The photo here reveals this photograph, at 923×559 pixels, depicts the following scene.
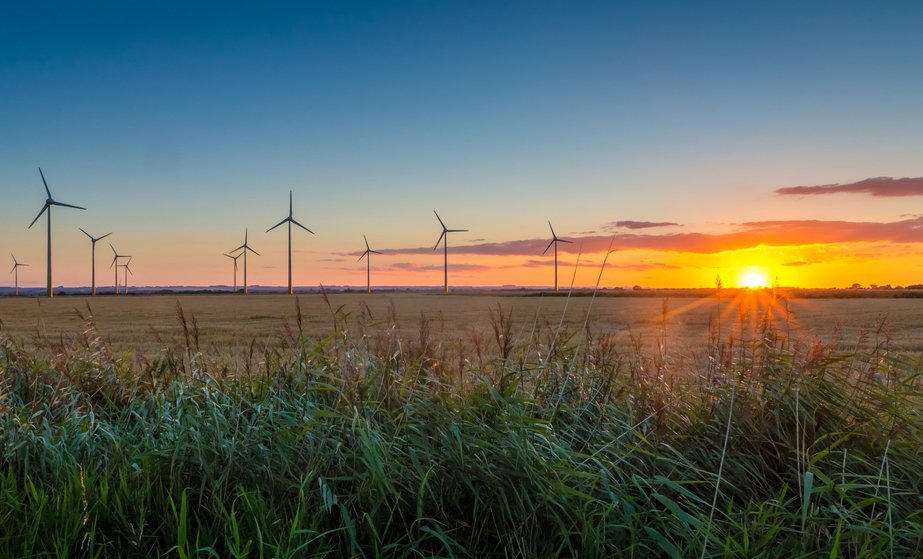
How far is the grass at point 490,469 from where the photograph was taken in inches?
141

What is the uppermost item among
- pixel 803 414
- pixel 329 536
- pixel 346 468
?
pixel 803 414

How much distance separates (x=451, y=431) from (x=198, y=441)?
1842 millimetres

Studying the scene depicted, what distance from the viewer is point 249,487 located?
411 cm

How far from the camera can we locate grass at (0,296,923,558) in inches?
141

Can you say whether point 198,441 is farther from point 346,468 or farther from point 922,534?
point 922,534

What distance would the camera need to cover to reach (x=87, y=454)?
482 centimetres

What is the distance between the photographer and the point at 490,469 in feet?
12.7

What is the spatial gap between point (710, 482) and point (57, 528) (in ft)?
13.7

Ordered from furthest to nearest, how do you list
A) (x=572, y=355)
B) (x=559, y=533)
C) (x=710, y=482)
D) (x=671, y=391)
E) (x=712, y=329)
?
(x=712, y=329), (x=572, y=355), (x=671, y=391), (x=710, y=482), (x=559, y=533)

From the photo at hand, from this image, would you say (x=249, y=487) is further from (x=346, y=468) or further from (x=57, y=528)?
(x=57, y=528)

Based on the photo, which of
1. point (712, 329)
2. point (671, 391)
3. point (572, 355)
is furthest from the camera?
point (712, 329)

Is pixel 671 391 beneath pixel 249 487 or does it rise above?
above

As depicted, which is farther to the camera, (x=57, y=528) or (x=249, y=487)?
(x=249, y=487)

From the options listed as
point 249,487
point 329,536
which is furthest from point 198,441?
point 329,536
